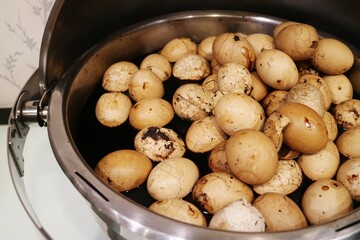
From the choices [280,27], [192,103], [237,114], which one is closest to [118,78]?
[192,103]

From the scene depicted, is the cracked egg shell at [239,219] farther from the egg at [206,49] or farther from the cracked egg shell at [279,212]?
the egg at [206,49]

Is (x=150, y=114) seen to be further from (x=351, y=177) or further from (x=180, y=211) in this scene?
(x=351, y=177)

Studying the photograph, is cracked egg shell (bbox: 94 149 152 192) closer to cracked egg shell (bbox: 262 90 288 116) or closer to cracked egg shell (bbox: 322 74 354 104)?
cracked egg shell (bbox: 262 90 288 116)

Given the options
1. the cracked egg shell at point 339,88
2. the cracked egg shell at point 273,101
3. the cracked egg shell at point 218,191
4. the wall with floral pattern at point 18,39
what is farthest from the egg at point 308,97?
the wall with floral pattern at point 18,39

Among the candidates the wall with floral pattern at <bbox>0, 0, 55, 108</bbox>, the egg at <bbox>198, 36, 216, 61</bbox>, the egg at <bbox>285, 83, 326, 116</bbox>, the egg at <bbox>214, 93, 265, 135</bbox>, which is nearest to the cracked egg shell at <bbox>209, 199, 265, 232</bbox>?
the egg at <bbox>214, 93, 265, 135</bbox>

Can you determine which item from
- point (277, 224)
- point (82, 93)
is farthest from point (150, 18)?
point (277, 224)

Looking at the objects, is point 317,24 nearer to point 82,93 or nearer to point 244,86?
point 244,86
